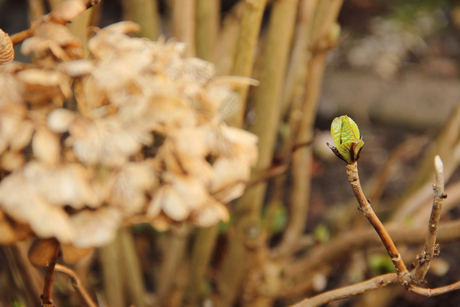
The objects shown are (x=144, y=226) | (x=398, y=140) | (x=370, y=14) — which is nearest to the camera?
(x=144, y=226)

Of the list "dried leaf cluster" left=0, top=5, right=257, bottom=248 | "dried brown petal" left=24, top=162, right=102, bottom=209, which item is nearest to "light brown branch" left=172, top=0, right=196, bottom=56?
"dried leaf cluster" left=0, top=5, right=257, bottom=248

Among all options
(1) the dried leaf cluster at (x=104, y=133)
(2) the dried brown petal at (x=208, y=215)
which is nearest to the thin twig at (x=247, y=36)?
(1) the dried leaf cluster at (x=104, y=133)

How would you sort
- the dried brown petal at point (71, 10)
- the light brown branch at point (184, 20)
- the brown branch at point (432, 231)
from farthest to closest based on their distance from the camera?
1. the light brown branch at point (184, 20)
2. the dried brown petal at point (71, 10)
3. the brown branch at point (432, 231)

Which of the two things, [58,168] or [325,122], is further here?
[325,122]

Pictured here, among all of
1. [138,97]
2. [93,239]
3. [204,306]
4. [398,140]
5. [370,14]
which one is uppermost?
[370,14]

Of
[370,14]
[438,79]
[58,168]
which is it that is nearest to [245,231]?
[58,168]

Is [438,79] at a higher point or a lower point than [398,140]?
higher

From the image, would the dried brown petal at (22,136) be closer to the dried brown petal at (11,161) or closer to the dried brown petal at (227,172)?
the dried brown petal at (11,161)

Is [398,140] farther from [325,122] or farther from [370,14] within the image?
[370,14]
